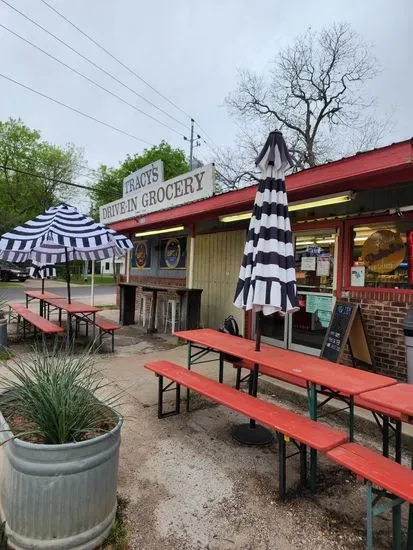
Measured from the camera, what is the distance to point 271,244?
10.5 feet

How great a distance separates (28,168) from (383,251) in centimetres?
3565

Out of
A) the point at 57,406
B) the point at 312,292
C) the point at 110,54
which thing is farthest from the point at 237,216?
the point at 110,54

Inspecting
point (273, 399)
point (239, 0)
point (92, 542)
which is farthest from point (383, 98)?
point (92, 542)

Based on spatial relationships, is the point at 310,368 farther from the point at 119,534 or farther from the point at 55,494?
the point at 55,494

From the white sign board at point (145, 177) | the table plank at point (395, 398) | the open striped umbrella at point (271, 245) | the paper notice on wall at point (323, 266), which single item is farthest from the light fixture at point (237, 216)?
the table plank at point (395, 398)

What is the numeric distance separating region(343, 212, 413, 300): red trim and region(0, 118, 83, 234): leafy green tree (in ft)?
107

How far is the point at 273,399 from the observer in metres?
4.57

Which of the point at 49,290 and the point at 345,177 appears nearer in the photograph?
the point at 345,177

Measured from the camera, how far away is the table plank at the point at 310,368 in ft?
9.11

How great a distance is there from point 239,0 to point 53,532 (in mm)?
15218

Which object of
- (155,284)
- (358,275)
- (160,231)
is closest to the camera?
(358,275)

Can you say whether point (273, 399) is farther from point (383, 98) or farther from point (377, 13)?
point (383, 98)

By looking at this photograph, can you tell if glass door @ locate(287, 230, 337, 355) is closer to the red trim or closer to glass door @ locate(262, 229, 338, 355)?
glass door @ locate(262, 229, 338, 355)

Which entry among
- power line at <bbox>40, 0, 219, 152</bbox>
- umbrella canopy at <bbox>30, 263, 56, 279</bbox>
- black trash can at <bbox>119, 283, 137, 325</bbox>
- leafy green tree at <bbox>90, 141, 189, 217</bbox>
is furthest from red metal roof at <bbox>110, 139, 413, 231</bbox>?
leafy green tree at <bbox>90, 141, 189, 217</bbox>
